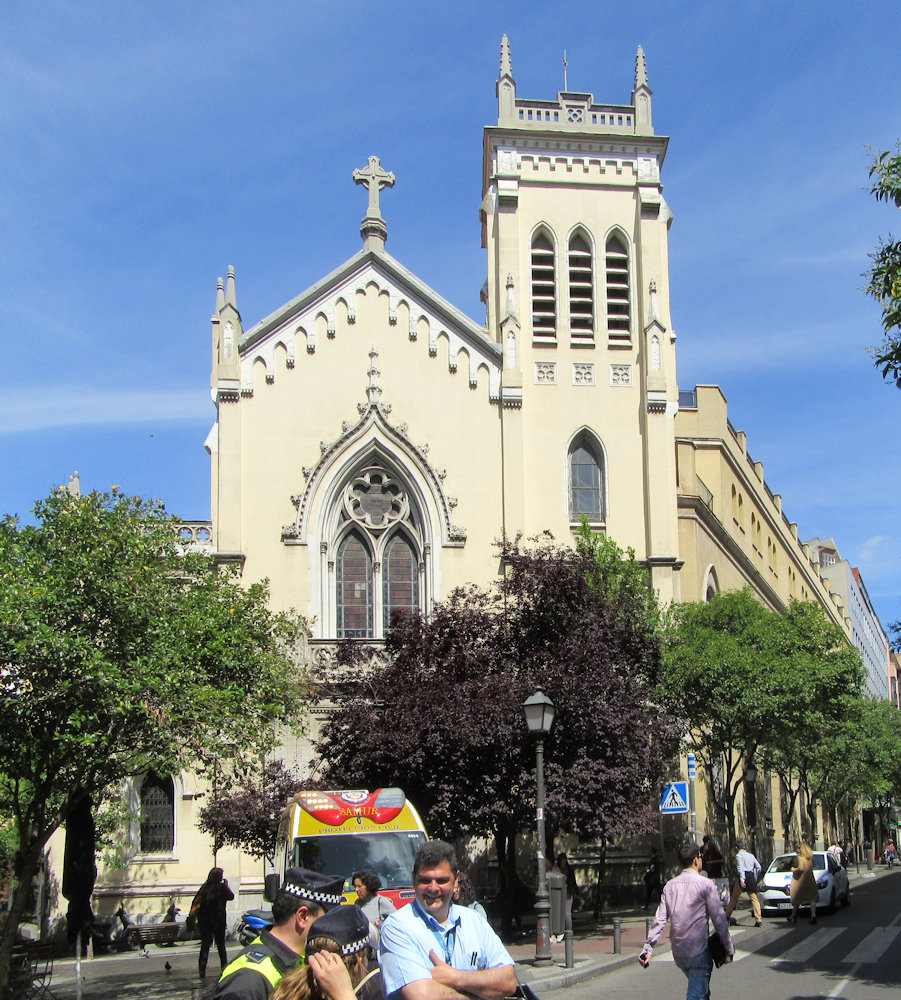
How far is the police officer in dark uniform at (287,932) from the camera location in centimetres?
488

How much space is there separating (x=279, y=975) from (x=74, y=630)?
11.3 meters

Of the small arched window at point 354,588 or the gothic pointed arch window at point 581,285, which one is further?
the gothic pointed arch window at point 581,285

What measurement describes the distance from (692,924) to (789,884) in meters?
17.2

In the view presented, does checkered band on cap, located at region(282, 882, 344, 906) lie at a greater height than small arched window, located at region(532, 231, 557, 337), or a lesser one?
lesser

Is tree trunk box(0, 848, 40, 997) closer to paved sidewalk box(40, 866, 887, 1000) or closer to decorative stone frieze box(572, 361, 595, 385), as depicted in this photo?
paved sidewalk box(40, 866, 887, 1000)

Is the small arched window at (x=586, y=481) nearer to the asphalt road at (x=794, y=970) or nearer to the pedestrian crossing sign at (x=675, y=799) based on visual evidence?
the pedestrian crossing sign at (x=675, y=799)

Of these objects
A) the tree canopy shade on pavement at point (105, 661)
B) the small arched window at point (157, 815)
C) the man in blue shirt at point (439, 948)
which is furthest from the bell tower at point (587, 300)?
the man in blue shirt at point (439, 948)

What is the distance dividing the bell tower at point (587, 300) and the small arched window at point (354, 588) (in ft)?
11.6

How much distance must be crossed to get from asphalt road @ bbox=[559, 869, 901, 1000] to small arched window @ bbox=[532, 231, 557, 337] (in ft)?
51.2

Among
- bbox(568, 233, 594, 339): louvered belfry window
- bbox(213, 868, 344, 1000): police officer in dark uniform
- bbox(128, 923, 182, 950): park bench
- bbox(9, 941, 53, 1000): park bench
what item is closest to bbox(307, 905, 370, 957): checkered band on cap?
bbox(213, 868, 344, 1000): police officer in dark uniform

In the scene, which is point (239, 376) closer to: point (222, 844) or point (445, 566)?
point (445, 566)

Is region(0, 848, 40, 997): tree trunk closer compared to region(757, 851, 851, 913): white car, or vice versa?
region(0, 848, 40, 997): tree trunk

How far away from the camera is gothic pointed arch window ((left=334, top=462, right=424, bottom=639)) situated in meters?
29.3

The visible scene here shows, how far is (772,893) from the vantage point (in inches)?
972
